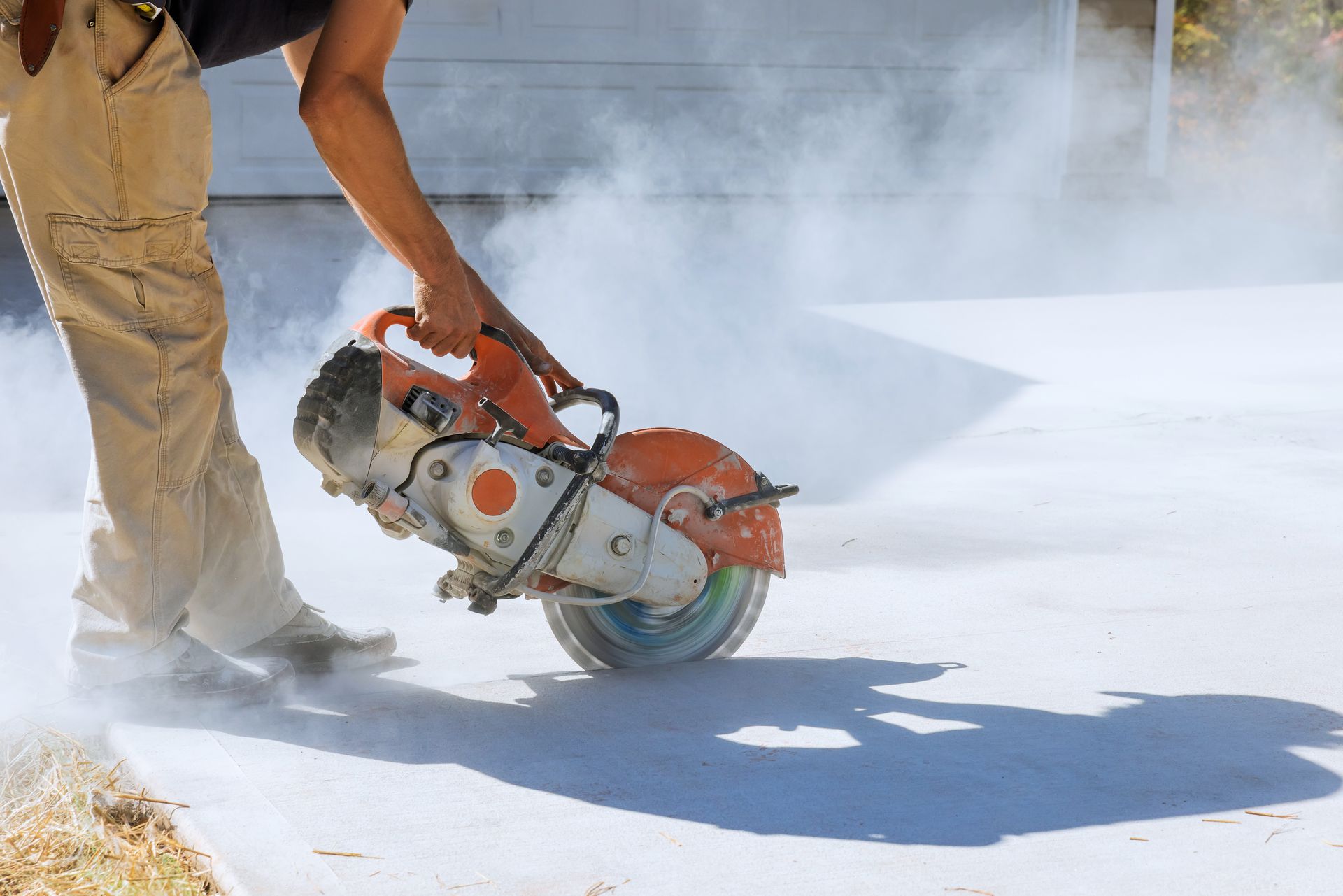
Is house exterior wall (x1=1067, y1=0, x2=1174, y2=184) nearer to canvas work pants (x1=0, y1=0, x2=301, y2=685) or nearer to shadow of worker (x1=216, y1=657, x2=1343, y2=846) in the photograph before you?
shadow of worker (x1=216, y1=657, x2=1343, y2=846)

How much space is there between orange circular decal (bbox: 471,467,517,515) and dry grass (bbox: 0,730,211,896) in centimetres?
55

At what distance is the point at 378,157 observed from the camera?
5.89ft

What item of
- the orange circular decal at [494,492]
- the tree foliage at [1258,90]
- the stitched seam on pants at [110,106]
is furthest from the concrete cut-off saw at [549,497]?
the tree foliage at [1258,90]

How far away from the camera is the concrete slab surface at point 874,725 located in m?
1.53

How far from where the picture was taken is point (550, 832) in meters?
1.59

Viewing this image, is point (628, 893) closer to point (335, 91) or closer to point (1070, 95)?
point (335, 91)

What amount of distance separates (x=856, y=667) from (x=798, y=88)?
6937mm

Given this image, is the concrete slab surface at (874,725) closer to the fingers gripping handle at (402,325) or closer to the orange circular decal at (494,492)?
the orange circular decal at (494,492)

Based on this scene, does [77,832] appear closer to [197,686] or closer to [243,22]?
[197,686]

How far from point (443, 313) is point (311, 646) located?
597 millimetres

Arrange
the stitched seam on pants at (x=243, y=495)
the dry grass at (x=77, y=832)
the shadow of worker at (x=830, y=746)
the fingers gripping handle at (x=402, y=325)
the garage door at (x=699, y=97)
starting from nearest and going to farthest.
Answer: the dry grass at (x=77, y=832), the shadow of worker at (x=830, y=746), the fingers gripping handle at (x=402, y=325), the stitched seam on pants at (x=243, y=495), the garage door at (x=699, y=97)

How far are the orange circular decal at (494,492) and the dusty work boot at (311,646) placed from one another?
0.38 m

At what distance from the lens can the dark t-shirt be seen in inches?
75.2

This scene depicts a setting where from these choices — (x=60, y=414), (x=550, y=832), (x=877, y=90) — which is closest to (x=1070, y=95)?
(x=877, y=90)
